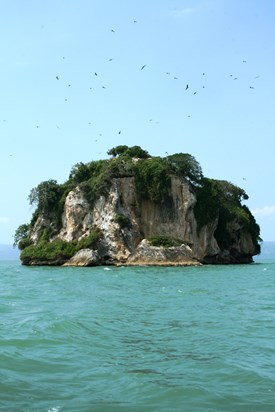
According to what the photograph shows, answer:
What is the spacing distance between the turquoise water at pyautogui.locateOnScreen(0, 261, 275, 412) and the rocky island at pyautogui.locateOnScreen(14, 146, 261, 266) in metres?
36.2

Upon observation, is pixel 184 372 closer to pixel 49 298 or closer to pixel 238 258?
pixel 49 298

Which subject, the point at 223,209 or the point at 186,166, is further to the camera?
the point at 223,209

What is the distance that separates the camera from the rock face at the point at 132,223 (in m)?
59.1

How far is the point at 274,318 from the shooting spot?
684 inches

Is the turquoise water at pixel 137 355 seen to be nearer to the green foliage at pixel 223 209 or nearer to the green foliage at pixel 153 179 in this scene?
the green foliage at pixel 153 179

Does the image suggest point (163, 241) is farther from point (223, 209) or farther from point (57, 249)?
point (223, 209)

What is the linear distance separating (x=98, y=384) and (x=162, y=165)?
51.5 meters

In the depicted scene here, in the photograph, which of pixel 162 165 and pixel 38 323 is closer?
pixel 38 323

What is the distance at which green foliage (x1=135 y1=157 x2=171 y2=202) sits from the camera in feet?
197

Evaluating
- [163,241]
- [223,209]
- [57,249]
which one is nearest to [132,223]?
[163,241]

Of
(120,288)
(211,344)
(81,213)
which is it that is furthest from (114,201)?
(211,344)

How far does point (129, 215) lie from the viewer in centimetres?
6184

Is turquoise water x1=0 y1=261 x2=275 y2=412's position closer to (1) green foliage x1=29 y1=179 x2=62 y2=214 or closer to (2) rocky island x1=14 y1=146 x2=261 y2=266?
(2) rocky island x1=14 y1=146 x2=261 y2=266

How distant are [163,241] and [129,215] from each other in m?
6.02
